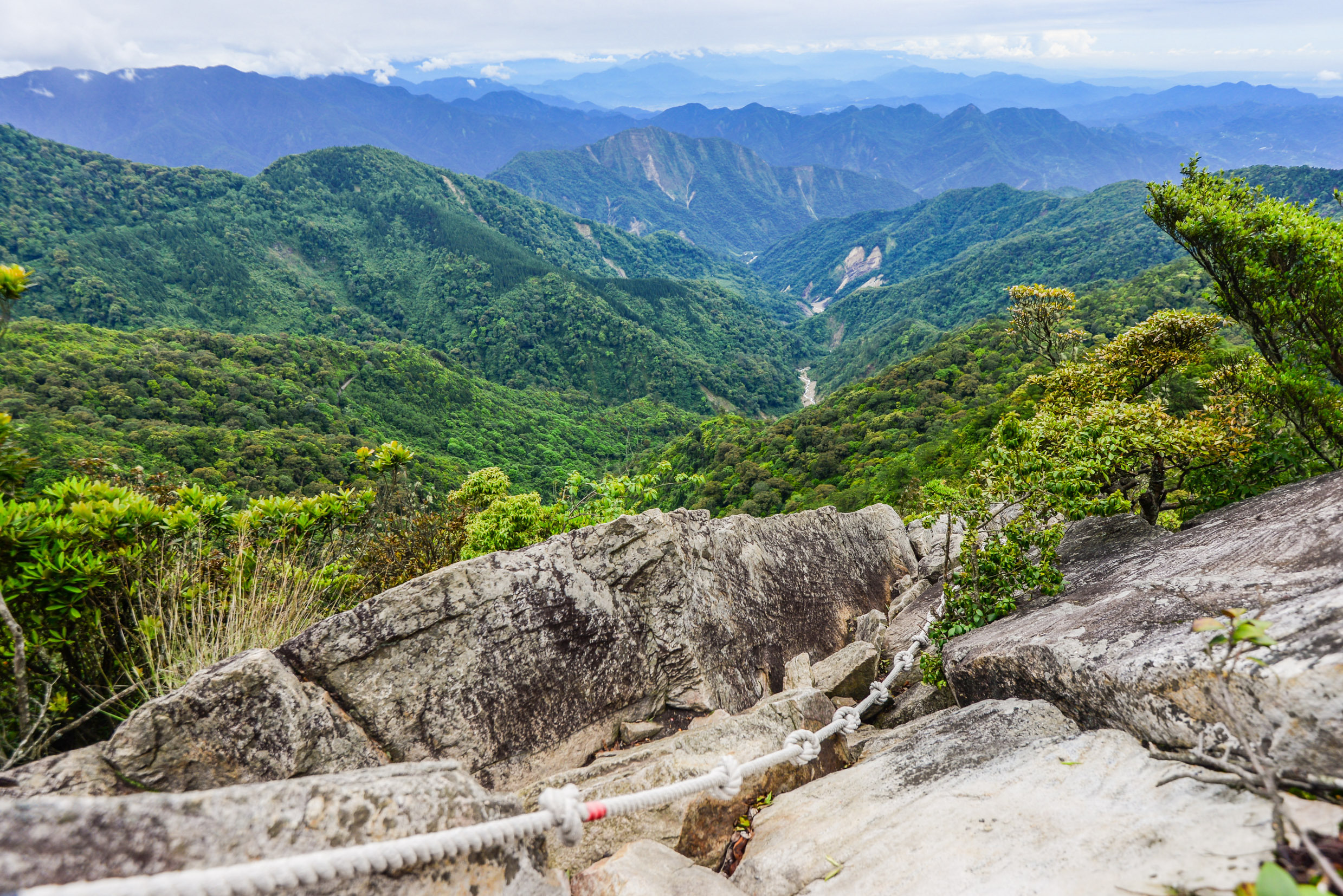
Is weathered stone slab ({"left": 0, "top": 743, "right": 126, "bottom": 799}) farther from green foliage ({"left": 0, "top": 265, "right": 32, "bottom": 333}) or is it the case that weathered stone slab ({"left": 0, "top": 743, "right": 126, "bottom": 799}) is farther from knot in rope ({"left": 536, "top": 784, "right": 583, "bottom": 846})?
knot in rope ({"left": 536, "top": 784, "right": 583, "bottom": 846})

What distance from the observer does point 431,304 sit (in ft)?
638

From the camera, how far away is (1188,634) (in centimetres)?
400

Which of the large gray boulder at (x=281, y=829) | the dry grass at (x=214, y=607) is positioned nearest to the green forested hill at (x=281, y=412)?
the dry grass at (x=214, y=607)

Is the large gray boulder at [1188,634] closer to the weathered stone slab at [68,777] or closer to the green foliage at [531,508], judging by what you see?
the green foliage at [531,508]

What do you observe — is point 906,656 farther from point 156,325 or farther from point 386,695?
point 156,325

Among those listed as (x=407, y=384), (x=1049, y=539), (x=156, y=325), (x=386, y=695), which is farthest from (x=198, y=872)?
(x=156, y=325)

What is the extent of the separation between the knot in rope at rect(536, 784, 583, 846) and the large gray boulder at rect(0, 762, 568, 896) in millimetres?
219

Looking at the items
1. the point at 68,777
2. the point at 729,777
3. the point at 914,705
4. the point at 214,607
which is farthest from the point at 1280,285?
the point at 214,607

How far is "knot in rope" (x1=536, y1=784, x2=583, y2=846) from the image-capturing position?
3.15 metres

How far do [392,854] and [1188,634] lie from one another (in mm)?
4913

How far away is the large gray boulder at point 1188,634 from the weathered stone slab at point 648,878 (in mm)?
2929

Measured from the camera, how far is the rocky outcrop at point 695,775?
13.7 ft

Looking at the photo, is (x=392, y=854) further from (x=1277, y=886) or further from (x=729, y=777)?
(x=1277, y=886)

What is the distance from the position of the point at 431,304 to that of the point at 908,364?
528 ft
